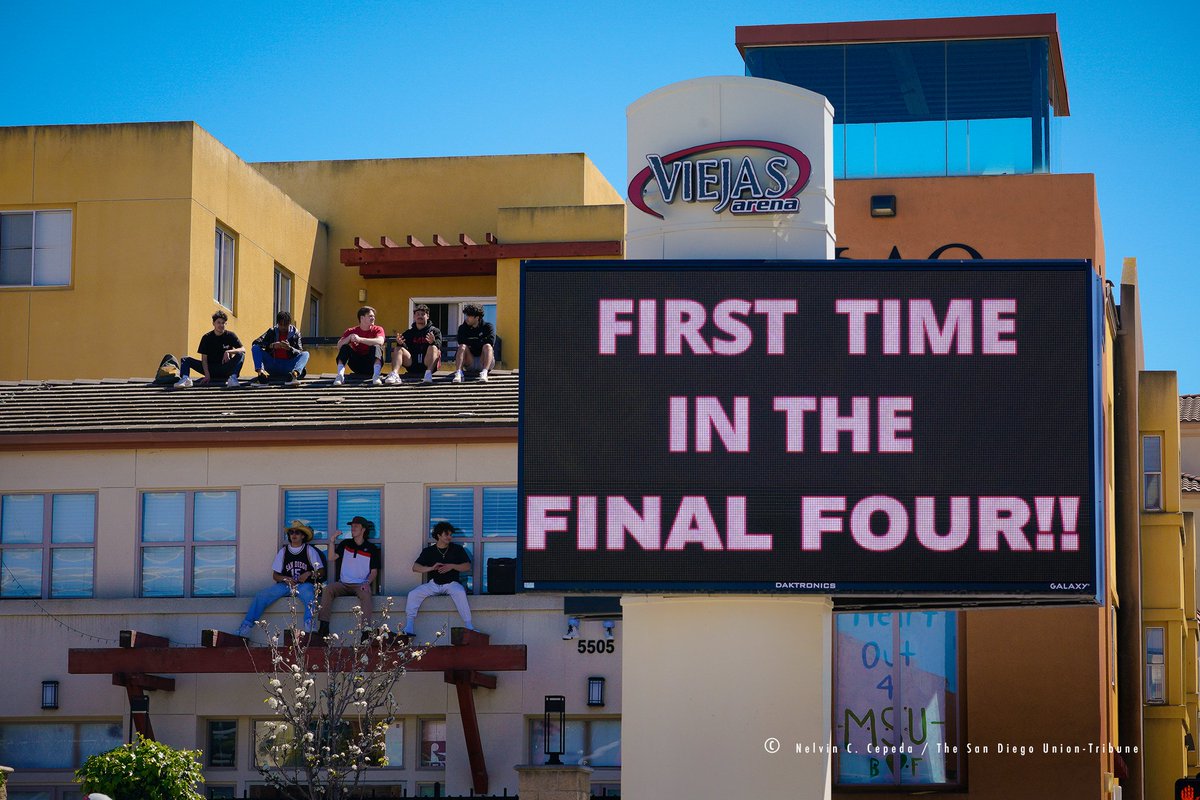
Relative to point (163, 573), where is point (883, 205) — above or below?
above

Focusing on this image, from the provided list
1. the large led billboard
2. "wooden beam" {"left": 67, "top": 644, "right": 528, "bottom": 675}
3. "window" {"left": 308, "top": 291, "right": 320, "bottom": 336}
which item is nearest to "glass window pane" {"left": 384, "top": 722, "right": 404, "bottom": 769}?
"wooden beam" {"left": 67, "top": 644, "right": 528, "bottom": 675}

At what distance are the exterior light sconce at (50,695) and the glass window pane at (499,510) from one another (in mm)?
5603

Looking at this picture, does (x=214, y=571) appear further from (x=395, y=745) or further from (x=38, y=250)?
(x=38, y=250)

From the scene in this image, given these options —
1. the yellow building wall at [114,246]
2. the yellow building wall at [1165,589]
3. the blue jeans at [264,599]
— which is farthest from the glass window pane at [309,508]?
the yellow building wall at [1165,589]

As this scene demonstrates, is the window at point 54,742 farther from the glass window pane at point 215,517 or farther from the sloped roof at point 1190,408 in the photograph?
the sloped roof at point 1190,408

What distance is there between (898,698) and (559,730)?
4.49 m

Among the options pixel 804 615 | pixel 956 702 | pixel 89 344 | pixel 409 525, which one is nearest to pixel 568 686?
pixel 409 525

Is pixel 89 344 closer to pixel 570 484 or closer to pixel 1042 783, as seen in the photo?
pixel 1042 783

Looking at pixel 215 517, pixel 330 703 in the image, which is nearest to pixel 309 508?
pixel 215 517

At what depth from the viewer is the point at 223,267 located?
35531mm

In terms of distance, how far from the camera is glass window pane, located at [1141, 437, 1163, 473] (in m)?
31.7

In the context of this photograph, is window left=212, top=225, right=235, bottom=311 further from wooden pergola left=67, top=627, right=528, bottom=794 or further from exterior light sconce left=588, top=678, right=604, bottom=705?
exterior light sconce left=588, top=678, right=604, bottom=705

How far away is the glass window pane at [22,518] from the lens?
79.2 ft

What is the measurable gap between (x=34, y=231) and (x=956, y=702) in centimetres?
1934
